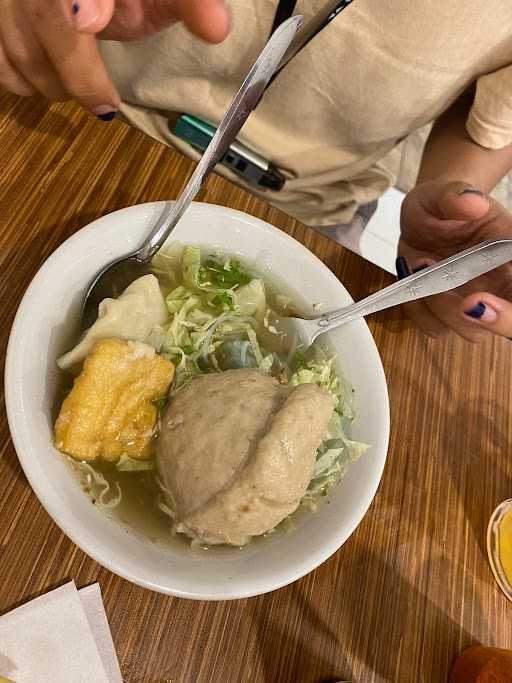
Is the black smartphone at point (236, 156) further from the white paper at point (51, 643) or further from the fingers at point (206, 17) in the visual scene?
the white paper at point (51, 643)

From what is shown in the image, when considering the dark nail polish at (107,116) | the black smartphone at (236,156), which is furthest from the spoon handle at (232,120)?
the black smartphone at (236,156)

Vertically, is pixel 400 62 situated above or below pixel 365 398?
above

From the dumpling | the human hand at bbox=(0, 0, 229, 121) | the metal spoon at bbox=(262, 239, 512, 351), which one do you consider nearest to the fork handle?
the metal spoon at bbox=(262, 239, 512, 351)

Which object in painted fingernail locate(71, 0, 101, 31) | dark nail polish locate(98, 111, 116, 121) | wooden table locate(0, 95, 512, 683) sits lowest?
wooden table locate(0, 95, 512, 683)

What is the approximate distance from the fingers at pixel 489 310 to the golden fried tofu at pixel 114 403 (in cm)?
62

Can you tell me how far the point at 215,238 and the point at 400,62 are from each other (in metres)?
0.62

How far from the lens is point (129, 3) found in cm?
94

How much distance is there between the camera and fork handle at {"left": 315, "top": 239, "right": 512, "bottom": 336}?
3.28ft

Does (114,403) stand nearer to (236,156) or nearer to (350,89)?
(236,156)

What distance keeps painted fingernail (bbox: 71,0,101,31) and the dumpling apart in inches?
16.7

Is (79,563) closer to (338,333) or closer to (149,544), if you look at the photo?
(149,544)

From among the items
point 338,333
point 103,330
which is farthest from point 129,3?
point 338,333

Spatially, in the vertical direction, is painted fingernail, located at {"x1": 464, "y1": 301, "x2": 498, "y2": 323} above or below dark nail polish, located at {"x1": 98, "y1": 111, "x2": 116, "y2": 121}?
below

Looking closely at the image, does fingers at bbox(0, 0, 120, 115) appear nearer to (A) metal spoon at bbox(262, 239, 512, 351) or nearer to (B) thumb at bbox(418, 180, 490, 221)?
(A) metal spoon at bbox(262, 239, 512, 351)
